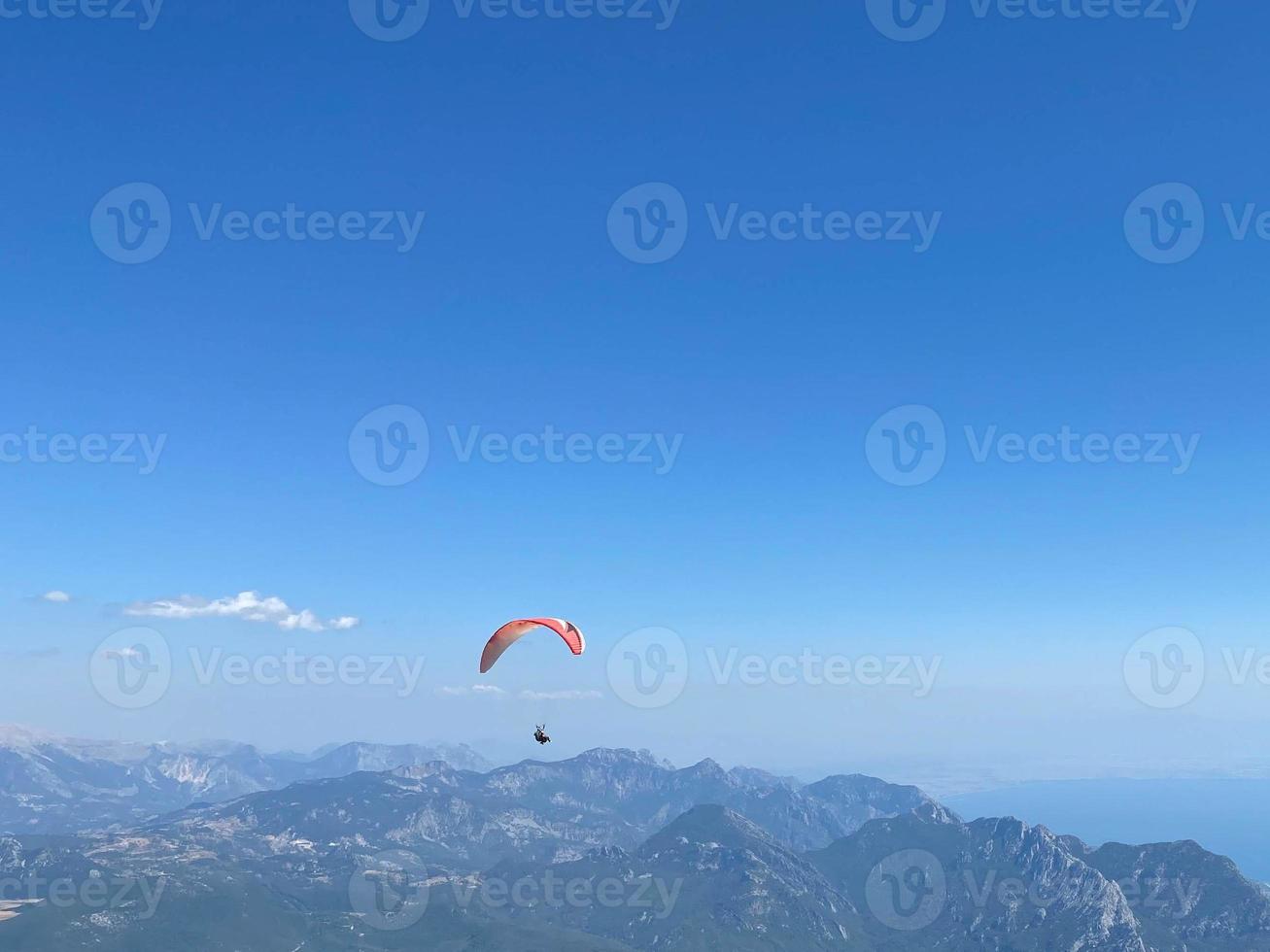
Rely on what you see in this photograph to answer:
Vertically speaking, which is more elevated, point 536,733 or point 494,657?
point 494,657

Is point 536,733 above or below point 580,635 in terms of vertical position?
below
